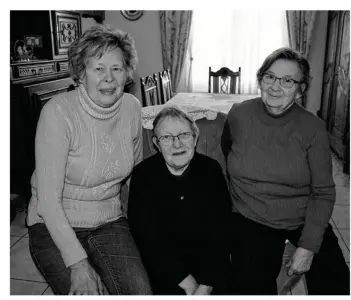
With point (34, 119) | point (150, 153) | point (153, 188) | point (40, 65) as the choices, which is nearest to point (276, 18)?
point (40, 65)

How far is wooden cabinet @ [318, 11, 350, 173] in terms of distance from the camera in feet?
11.6

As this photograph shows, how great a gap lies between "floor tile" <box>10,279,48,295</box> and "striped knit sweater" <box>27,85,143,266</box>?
70cm

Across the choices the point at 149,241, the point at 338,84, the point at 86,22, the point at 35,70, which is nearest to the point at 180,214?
the point at 149,241

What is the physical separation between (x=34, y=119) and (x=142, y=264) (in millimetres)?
1975

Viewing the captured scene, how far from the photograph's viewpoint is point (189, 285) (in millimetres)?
1250

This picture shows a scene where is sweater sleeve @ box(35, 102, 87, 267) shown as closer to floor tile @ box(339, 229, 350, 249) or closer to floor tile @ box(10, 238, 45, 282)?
floor tile @ box(10, 238, 45, 282)

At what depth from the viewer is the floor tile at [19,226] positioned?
2.43 m

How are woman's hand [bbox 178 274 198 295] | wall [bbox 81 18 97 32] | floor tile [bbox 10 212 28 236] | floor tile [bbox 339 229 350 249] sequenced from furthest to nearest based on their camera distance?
wall [bbox 81 18 97 32] → floor tile [bbox 10 212 28 236] → floor tile [bbox 339 229 350 249] → woman's hand [bbox 178 274 198 295]

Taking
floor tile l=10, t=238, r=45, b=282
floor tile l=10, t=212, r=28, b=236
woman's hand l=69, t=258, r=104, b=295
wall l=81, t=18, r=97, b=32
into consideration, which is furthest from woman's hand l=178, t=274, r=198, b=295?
wall l=81, t=18, r=97, b=32

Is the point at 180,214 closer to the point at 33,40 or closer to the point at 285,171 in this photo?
the point at 285,171

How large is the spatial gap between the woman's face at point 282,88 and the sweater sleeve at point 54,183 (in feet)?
2.72

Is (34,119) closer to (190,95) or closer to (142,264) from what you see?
(190,95)

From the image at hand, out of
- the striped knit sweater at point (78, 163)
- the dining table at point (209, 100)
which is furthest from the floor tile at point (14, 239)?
the dining table at point (209, 100)

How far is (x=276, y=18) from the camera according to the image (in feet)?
15.4
